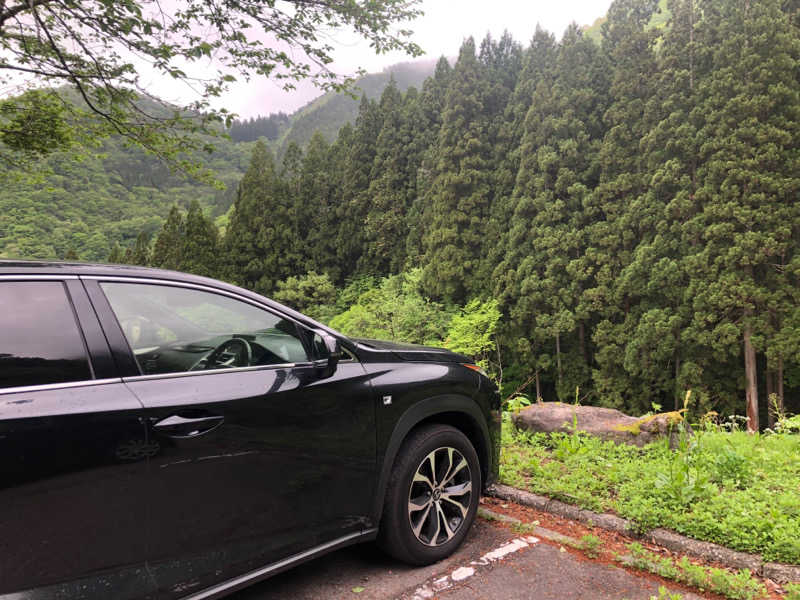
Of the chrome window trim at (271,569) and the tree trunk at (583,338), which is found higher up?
the tree trunk at (583,338)

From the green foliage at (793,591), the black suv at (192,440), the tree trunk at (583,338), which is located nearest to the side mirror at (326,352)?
the black suv at (192,440)

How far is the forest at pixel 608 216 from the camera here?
1641cm

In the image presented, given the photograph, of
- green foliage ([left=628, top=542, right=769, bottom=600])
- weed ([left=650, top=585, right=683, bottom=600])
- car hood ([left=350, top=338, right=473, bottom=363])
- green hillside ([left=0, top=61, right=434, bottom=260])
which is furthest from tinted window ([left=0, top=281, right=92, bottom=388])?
green hillside ([left=0, top=61, right=434, bottom=260])

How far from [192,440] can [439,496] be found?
1.46m

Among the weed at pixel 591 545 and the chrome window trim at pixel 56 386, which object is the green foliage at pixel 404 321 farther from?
the chrome window trim at pixel 56 386

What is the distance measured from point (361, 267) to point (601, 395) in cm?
1687

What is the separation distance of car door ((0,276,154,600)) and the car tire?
1.21 m

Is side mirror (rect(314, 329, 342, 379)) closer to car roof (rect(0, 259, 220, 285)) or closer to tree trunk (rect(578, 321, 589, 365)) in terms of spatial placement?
car roof (rect(0, 259, 220, 285))

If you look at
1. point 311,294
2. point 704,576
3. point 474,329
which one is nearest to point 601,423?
point 704,576

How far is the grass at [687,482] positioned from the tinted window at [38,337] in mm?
3145

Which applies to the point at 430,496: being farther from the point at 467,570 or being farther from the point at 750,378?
the point at 750,378

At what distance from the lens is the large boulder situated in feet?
15.4

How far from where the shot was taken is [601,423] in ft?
→ 16.7

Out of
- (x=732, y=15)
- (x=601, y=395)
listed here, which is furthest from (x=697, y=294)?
(x=732, y=15)
